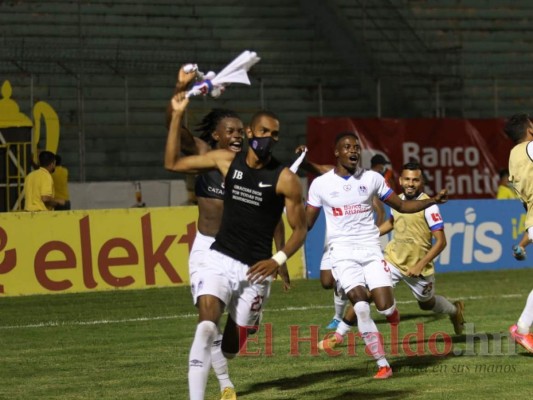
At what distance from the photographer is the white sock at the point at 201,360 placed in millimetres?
9273

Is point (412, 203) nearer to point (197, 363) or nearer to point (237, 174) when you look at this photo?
point (237, 174)

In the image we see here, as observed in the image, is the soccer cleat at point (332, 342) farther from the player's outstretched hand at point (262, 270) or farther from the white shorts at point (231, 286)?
the player's outstretched hand at point (262, 270)

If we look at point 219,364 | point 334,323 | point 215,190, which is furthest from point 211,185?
point 334,323

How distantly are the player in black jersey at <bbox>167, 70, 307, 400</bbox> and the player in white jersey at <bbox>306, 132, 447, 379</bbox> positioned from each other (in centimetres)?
231

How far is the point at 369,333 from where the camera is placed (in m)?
11.7

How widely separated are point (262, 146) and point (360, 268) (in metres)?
2.91

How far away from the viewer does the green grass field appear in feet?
35.9

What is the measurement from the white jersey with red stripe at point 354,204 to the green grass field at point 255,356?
126 centimetres

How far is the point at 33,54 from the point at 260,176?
18.2 metres

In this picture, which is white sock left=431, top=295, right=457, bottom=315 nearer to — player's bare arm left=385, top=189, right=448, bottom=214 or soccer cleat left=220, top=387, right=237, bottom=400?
player's bare arm left=385, top=189, right=448, bottom=214

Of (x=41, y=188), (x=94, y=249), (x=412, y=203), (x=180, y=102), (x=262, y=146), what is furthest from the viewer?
(x=41, y=188)

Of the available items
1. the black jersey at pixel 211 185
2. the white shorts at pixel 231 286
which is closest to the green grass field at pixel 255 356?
the white shorts at pixel 231 286

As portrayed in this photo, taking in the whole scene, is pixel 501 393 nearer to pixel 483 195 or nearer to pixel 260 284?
pixel 260 284

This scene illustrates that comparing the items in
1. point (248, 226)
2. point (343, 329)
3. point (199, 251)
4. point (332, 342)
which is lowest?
point (332, 342)
